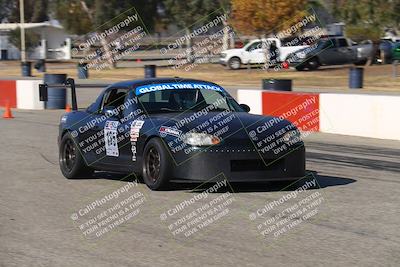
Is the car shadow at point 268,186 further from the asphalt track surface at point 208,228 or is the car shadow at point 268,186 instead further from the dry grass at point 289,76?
the dry grass at point 289,76

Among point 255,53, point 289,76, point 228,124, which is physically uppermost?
point 228,124

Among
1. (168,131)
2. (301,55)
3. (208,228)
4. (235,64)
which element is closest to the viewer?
(208,228)

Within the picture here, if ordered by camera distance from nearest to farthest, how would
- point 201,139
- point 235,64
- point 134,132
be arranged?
point 201,139 → point 134,132 → point 235,64

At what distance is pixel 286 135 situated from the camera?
9117mm

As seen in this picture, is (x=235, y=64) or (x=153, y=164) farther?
(x=235, y=64)

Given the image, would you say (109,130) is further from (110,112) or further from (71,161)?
(71,161)

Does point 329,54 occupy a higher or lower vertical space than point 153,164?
lower

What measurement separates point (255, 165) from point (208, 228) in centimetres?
187

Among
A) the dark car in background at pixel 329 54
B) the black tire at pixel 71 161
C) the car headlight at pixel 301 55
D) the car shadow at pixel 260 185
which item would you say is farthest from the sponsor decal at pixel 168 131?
the car headlight at pixel 301 55

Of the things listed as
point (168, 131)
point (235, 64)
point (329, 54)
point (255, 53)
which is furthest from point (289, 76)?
point (168, 131)

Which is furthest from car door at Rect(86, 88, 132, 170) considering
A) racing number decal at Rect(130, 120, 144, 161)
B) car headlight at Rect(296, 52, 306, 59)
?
car headlight at Rect(296, 52, 306, 59)

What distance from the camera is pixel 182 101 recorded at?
9.80 m

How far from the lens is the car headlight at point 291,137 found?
29.8 feet

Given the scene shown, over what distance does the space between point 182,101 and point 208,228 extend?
9.46ft
